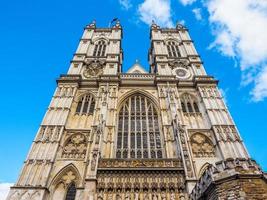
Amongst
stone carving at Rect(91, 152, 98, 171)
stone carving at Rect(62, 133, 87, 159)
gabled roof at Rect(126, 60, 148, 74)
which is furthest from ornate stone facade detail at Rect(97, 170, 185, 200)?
gabled roof at Rect(126, 60, 148, 74)

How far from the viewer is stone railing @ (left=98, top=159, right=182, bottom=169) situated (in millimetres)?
12749

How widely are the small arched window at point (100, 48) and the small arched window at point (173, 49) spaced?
770 centimetres

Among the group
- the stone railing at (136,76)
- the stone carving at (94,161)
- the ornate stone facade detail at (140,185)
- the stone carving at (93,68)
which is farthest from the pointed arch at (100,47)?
the ornate stone facade detail at (140,185)

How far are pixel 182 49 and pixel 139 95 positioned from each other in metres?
9.66

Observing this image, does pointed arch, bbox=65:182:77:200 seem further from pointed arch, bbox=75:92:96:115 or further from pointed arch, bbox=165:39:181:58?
pointed arch, bbox=165:39:181:58

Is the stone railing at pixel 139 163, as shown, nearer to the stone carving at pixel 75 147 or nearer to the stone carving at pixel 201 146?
the stone carving at pixel 75 147

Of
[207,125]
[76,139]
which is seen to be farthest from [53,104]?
[207,125]

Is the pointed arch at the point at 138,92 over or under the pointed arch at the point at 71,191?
over

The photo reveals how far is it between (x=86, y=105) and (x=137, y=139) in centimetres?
566

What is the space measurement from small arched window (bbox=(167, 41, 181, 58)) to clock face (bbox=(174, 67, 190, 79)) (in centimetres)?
274

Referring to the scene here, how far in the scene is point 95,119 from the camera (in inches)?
639

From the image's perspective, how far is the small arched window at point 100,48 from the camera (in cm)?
2442

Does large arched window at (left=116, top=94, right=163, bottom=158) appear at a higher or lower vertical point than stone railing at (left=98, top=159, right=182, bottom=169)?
higher

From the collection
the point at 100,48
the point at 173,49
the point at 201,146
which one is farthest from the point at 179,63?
the point at 201,146
